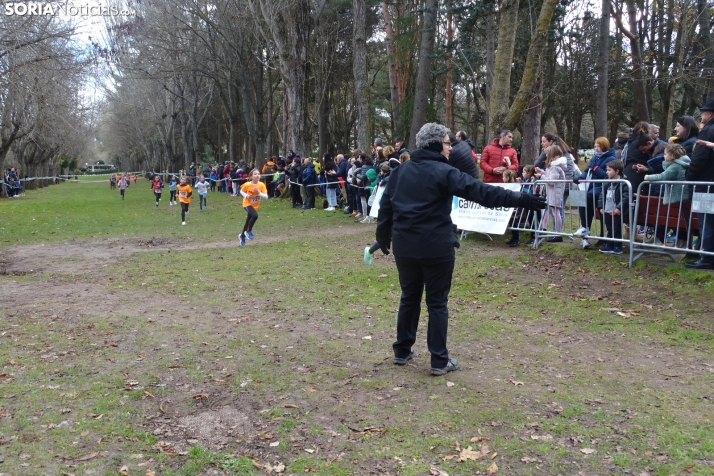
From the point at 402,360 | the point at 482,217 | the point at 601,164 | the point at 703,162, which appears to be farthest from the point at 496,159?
the point at 402,360

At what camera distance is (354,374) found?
5.78 metres

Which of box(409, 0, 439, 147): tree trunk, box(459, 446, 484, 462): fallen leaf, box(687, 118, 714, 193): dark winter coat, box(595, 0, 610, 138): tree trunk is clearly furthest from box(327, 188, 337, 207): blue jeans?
box(459, 446, 484, 462): fallen leaf

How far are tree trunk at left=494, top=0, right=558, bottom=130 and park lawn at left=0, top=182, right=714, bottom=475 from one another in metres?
4.61

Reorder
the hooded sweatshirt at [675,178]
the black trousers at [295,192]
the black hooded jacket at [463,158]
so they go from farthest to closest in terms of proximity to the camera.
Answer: the black trousers at [295,192] < the black hooded jacket at [463,158] < the hooded sweatshirt at [675,178]

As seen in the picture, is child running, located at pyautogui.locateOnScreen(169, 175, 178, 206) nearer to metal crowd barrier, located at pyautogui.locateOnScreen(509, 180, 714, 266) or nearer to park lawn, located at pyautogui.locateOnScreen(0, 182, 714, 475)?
park lawn, located at pyautogui.locateOnScreen(0, 182, 714, 475)

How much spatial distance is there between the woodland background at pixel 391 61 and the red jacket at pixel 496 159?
1.68 m

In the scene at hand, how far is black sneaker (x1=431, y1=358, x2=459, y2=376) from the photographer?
223 inches

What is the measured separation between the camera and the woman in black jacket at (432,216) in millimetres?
5434

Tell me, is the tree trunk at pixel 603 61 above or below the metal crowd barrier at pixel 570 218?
above

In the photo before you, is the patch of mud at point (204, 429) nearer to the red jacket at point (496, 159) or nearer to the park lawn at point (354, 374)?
the park lawn at point (354, 374)

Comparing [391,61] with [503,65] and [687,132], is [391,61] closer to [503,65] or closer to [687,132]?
[503,65]

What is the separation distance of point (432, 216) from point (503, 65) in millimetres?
9791

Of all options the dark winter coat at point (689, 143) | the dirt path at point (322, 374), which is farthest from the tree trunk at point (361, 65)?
the dirt path at point (322, 374)

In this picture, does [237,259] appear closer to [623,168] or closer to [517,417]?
[623,168]
